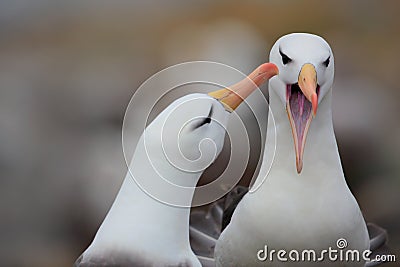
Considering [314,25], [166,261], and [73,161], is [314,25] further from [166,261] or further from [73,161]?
[166,261]

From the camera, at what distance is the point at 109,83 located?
193 centimetres

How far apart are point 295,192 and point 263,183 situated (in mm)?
46

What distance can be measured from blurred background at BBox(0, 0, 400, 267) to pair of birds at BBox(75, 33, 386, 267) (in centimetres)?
53

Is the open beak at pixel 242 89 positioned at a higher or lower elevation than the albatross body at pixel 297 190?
higher

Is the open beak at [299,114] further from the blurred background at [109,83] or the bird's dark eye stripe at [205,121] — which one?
Result: the blurred background at [109,83]

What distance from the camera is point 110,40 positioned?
205 centimetres

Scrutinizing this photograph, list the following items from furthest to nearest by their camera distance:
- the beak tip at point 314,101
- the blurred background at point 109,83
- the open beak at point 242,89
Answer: the blurred background at point 109,83 < the open beak at point 242,89 < the beak tip at point 314,101

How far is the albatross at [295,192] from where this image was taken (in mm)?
988

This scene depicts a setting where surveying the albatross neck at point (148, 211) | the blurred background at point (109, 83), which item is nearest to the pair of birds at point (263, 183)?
the albatross neck at point (148, 211)

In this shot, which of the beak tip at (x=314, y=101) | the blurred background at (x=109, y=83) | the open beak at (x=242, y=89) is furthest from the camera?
the blurred background at (x=109, y=83)

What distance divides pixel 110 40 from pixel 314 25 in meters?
0.52

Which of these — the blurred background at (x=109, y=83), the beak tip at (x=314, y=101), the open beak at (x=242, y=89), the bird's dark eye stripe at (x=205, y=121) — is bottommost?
the blurred background at (x=109, y=83)

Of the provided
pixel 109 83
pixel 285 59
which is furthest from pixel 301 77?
pixel 109 83

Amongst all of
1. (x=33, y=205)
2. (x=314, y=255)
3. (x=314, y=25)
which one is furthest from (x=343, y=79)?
(x=314, y=255)
